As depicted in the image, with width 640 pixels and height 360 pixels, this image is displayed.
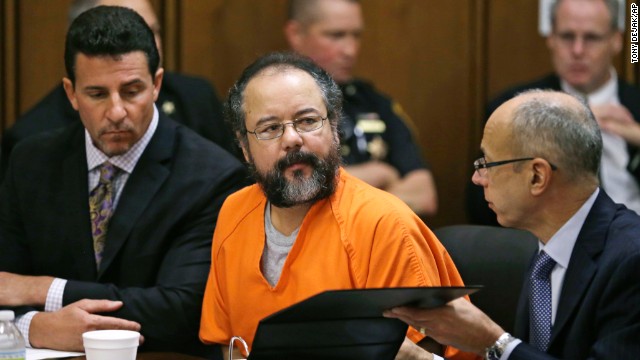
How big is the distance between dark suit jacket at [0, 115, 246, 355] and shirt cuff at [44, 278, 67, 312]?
0.02 m

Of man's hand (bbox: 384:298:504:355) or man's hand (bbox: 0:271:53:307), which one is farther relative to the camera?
man's hand (bbox: 0:271:53:307)

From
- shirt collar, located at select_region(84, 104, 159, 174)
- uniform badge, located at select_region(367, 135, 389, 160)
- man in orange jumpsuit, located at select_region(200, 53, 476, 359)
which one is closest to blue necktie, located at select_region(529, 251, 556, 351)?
man in orange jumpsuit, located at select_region(200, 53, 476, 359)

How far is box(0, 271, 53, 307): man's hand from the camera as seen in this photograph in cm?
318

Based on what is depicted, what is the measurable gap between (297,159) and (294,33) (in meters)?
2.21

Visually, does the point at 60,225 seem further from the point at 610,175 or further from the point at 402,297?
the point at 610,175

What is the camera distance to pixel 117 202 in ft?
11.0

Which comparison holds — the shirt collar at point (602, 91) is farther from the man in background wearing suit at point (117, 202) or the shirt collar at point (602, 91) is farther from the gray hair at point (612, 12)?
the man in background wearing suit at point (117, 202)

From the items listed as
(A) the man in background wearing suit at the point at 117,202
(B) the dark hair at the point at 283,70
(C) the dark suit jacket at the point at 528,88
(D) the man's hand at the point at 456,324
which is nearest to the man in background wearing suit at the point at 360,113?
(C) the dark suit jacket at the point at 528,88

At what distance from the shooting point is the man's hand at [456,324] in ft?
7.92

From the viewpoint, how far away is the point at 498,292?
3273mm

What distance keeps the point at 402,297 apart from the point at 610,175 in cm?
287

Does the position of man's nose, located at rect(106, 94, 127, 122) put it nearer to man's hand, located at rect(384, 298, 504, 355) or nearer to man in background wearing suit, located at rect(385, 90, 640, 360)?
man in background wearing suit, located at rect(385, 90, 640, 360)

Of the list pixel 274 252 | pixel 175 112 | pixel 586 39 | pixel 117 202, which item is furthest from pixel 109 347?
pixel 586 39

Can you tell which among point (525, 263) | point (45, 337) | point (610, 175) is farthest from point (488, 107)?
point (45, 337)
